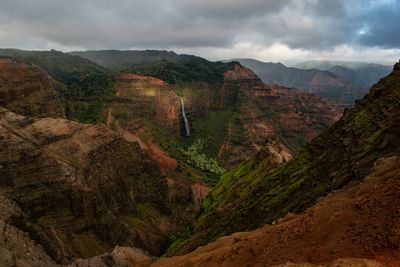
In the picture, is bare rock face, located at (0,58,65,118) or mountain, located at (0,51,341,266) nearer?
mountain, located at (0,51,341,266)

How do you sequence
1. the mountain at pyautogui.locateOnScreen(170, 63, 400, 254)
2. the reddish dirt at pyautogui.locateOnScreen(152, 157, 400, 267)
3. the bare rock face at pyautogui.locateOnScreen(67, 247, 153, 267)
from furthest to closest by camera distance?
the mountain at pyautogui.locateOnScreen(170, 63, 400, 254) → the bare rock face at pyautogui.locateOnScreen(67, 247, 153, 267) → the reddish dirt at pyautogui.locateOnScreen(152, 157, 400, 267)

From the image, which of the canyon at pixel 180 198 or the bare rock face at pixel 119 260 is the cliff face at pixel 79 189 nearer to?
the canyon at pixel 180 198

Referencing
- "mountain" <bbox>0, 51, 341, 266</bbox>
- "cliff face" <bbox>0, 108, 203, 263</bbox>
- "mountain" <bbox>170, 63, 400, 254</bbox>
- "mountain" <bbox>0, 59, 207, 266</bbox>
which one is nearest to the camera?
"mountain" <bbox>0, 59, 207, 266</bbox>

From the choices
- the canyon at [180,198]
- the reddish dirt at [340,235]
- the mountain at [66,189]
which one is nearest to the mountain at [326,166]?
the canyon at [180,198]

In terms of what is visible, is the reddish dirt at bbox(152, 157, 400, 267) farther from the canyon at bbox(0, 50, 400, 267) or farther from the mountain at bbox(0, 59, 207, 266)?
the mountain at bbox(0, 59, 207, 266)

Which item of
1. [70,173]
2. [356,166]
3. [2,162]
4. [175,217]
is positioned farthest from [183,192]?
[356,166]

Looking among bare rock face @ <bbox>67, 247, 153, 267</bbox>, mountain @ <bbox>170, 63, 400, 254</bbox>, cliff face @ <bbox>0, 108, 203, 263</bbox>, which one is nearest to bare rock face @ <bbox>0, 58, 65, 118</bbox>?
cliff face @ <bbox>0, 108, 203, 263</bbox>

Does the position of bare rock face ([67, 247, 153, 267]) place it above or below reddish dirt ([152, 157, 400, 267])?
below

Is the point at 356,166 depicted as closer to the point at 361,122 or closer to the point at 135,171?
the point at 361,122

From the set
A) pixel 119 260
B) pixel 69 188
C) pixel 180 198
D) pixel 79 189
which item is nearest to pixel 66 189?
pixel 69 188
